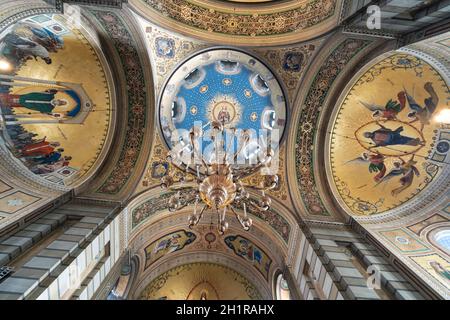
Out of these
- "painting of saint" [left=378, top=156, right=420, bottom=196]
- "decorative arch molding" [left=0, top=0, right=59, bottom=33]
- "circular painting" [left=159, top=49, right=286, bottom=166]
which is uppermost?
"circular painting" [left=159, top=49, right=286, bottom=166]

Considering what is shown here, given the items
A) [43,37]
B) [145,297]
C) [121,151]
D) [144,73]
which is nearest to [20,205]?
[121,151]

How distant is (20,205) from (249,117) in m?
7.44

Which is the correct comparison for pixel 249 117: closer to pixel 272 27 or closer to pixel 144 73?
pixel 272 27

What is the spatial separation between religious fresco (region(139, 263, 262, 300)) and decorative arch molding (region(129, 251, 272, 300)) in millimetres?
283

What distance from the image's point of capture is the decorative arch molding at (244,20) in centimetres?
748

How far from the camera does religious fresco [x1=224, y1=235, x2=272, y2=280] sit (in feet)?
34.9

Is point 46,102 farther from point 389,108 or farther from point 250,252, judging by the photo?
point 389,108

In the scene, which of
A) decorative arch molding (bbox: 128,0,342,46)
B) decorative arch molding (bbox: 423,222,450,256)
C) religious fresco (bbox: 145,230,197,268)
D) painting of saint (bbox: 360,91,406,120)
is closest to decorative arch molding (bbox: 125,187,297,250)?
religious fresco (bbox: 145,230,197,268)

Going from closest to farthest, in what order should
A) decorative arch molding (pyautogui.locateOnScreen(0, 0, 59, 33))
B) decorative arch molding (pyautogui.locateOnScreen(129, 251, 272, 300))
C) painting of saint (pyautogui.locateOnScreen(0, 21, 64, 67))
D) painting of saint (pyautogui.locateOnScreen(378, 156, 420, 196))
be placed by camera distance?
decorative arch molding (pyautogui.locateOnScreen(0, 0, 59, 33)) < painting of saint (pyautogui.locateOnScreen(0, 21, 64, 67)) < painting of saint (pyautogui.locateOnScreen(378, 156, 420, 196)) < decorative arch molding (pyautogui.locateOnScreen(129, 251, 272, 300))

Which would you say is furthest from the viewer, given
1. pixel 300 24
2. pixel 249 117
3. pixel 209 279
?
pixel 209 279

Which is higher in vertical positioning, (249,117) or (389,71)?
(249,117)

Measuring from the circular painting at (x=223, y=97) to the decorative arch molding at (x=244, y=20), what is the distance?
61 centimetres

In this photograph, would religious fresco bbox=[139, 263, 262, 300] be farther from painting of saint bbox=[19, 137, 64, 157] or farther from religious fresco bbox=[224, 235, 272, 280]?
painting of saint bbox=[19, 137, 64, 157]

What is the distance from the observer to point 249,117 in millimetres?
9969
